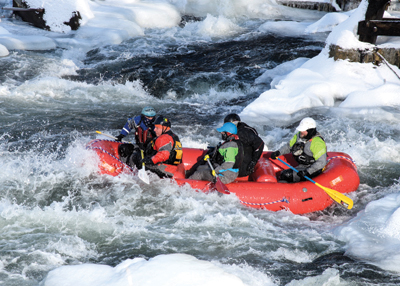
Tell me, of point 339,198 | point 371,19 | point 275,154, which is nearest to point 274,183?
point 275,154

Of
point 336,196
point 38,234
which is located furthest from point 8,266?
point 336,196

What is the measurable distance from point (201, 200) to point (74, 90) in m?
6.37

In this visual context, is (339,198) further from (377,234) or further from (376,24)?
(376,24)

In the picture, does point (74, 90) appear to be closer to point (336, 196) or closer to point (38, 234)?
point (38, 234)

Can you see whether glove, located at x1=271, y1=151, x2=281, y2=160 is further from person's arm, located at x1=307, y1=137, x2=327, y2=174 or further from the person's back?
the person's back

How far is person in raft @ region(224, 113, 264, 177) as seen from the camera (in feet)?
18.2

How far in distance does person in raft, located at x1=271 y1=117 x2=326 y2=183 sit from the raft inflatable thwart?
0.16 meters

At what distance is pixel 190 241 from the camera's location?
4.65 m

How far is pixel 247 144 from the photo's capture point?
557 cm

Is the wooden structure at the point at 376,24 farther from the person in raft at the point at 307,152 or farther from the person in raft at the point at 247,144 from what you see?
the person in raft at the point at 247,144

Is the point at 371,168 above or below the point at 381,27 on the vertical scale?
below

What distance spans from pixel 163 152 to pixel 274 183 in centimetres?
167

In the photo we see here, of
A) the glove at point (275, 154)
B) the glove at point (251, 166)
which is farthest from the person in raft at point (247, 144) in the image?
the glove at point (275, 154)

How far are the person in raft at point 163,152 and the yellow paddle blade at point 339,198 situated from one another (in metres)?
2.10
